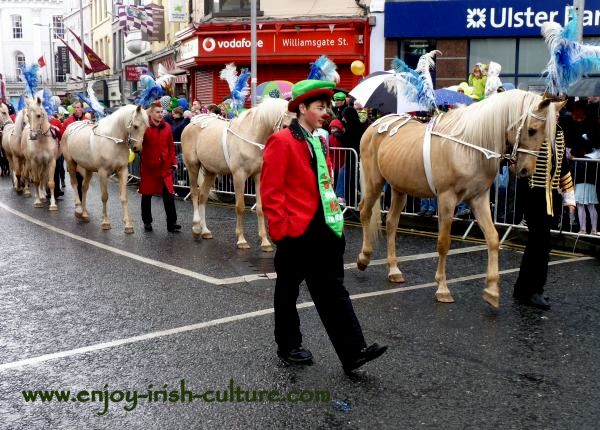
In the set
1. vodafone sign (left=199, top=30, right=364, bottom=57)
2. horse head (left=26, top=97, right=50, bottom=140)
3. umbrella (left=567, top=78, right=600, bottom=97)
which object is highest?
vodafone sign (left=199, top=30, right=364, bottom=57)

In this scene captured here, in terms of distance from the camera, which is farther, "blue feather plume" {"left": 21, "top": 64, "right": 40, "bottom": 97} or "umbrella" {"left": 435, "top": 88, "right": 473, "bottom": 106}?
"blue feather plume" {"left": 21, "top": 64, "right": 40, "bottom": 97}

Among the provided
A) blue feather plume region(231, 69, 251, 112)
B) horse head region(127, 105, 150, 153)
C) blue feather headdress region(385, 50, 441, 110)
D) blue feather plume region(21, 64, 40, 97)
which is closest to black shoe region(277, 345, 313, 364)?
blue feather headdress region(385, 50, 441, 110)

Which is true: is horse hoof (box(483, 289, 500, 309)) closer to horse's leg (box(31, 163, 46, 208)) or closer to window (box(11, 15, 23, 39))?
horse's leg (box(31, 163, 46, 208))

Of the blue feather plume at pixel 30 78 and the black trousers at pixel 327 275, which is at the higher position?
the blue feather plume at pixel 30 78

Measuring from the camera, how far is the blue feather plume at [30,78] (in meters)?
16.0

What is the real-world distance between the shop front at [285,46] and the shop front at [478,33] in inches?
49.6

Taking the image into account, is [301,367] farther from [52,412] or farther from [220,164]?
[220,164]

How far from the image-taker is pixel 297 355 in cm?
524

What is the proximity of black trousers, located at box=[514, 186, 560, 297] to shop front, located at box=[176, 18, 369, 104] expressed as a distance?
52.3 ft

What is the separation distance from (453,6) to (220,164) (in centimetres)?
1281

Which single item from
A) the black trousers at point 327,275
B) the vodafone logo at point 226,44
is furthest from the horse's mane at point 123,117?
the vodafone logo at point 226,44

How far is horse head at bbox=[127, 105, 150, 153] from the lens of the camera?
11309 millimetres

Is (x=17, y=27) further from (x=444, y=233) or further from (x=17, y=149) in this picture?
(x=444, y=233)

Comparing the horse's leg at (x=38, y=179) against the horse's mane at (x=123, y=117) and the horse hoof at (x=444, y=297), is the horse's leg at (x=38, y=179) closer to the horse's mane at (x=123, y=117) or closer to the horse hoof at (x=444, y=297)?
the horse's mane at (x=123, y=117)
